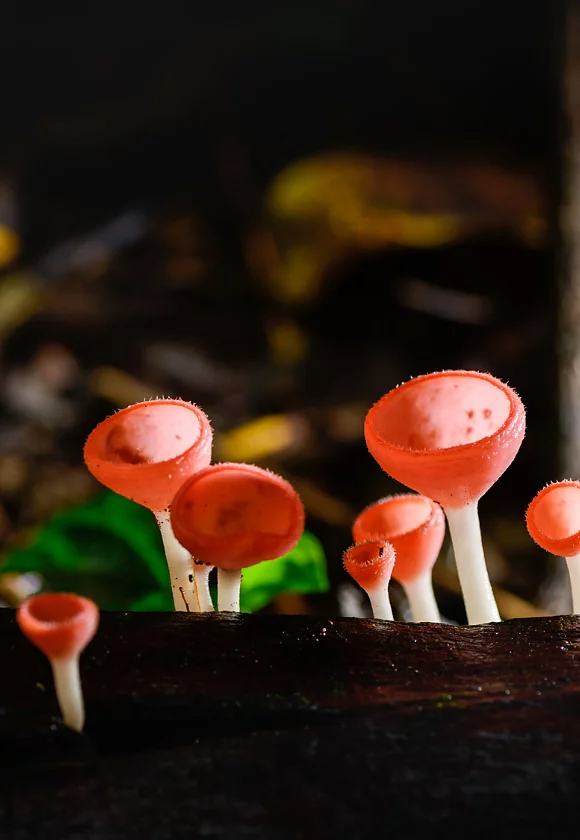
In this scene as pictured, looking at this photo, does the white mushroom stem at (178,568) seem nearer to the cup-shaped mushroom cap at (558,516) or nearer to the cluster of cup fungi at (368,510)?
the cluster of cup fungi at (368,510)

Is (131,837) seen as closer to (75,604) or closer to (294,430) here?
(75,604)

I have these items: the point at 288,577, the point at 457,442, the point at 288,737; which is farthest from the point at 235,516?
the point at 288,577

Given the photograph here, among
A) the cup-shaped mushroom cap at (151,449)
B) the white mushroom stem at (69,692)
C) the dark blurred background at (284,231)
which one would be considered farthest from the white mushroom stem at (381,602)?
the dark blurred background at (284,231)

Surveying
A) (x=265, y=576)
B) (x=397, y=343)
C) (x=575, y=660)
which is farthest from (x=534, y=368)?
(x=575, y=660)

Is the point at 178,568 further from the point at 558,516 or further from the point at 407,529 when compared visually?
the point at 558,516

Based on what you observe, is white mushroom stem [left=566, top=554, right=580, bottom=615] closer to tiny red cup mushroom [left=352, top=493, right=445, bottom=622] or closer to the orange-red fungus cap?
tiny red cup mushroom [left=352, top=493, right=445, bottom=622]

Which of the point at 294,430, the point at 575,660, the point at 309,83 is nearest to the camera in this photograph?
the point at 575,660
